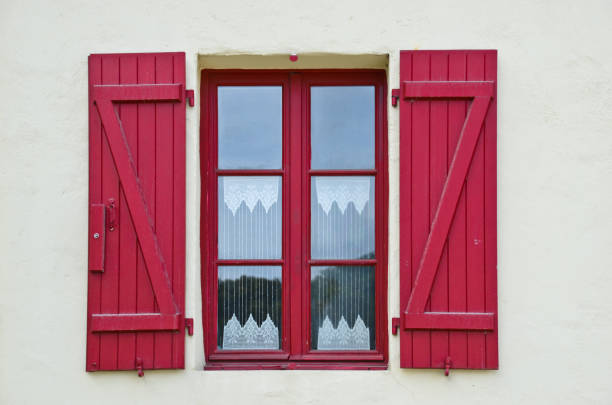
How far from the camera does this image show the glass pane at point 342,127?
381 cm

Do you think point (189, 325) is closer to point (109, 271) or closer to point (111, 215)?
point (109, 271)

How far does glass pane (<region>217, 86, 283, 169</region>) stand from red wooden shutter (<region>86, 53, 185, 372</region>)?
1.08 feet

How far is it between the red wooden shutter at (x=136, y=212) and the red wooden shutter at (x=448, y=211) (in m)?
1.15

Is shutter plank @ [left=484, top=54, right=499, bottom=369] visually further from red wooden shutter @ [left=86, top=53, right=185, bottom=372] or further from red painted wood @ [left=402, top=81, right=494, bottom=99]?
red wooden shutter @ [left=86, top=53, right=185, bottom=372]

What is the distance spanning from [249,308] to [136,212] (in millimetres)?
799

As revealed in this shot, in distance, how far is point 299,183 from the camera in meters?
3.77

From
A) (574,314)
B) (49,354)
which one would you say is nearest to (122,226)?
(49,354)

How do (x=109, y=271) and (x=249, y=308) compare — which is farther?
(x=249, y=308)

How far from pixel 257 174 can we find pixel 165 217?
1.85 feet

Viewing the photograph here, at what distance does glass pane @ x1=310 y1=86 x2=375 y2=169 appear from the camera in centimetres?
381

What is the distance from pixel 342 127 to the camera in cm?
383

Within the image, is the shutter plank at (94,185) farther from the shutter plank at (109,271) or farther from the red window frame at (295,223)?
the red window frame at (295,223)

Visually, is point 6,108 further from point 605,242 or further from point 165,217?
point 605,242

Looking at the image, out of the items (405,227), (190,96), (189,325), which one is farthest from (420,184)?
(189,325)
